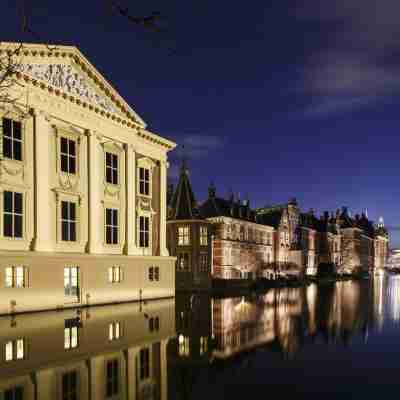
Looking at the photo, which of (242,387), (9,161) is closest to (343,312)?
(242,387)

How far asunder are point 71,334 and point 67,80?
1882 centimetres

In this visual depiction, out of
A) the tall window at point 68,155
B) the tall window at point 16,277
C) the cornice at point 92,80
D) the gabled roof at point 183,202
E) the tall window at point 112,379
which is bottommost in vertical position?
the tall window at point 112,379

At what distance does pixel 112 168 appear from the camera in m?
33.6

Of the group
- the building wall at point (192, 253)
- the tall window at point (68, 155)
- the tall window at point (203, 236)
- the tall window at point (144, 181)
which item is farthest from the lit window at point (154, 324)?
the tall window at point (203, 236)

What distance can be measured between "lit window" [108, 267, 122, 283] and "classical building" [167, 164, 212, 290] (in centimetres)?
1701

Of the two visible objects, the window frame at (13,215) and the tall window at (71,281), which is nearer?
the window frame at (13,215)

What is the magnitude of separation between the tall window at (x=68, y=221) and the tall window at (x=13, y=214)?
332 centimetres

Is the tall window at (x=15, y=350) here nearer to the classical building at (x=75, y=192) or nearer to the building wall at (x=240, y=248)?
the classical building at (x=75, y=192)

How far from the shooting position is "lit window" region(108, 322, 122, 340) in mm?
17453

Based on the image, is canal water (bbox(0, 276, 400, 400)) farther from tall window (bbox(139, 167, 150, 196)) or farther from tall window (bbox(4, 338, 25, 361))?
tall window (bbox(139, 167, 150, 196))

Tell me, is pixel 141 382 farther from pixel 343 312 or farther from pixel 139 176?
pixel 139 176

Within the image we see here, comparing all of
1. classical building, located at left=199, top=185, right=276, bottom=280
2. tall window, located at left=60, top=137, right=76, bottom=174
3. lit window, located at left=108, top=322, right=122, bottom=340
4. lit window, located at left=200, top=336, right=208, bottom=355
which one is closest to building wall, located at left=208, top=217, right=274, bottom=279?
classical building, located at left=199, top=185, right=276, bottom=280

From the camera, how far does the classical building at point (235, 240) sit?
5978cm

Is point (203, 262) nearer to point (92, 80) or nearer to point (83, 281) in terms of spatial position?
point (83, 281)
